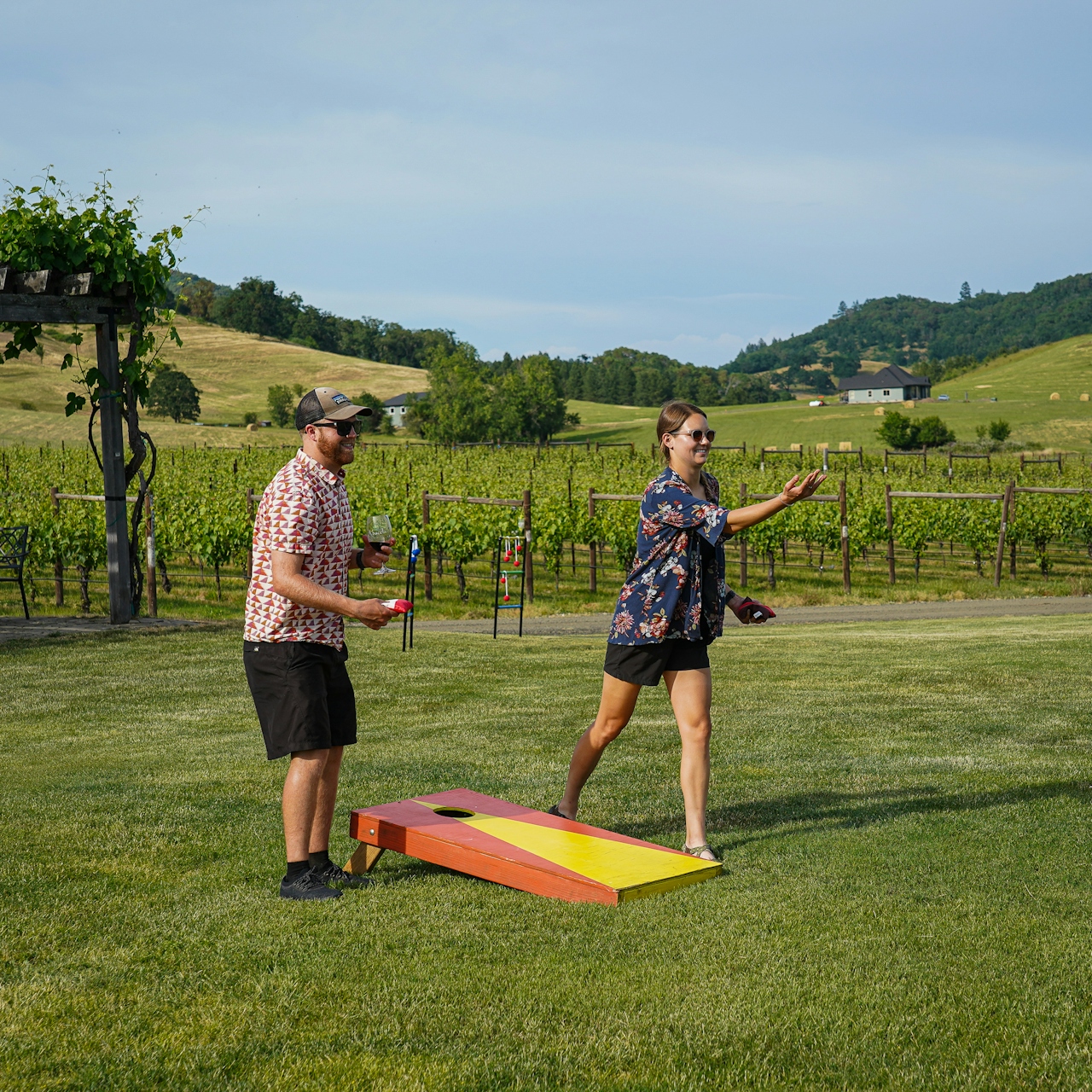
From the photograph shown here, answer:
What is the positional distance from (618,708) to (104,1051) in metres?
2.17

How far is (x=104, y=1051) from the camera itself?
2.62 meters

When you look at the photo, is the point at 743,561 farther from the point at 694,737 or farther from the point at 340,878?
the point at 340,878

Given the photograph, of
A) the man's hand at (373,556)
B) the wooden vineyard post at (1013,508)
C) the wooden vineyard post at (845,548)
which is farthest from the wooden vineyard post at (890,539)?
the man's hand at (373,556)

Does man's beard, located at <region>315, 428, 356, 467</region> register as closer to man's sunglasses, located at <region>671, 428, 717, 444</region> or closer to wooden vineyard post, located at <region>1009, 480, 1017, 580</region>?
man's sunglasses, located at <region>671, 428, 717, 444</region>

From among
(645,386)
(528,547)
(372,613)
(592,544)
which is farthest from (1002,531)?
(645,386)

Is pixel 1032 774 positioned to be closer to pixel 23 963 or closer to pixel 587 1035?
pixel 587 1035

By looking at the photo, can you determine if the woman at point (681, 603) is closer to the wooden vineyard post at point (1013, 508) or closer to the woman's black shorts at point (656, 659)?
the woman's black shorts at point (656, 659)

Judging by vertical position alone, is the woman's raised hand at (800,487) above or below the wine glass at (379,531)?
above

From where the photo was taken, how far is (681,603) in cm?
413

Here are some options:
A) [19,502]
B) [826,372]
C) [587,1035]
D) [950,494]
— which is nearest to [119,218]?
[587,1035]

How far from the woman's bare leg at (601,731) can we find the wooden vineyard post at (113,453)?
6660 mm

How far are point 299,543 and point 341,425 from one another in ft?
1.35

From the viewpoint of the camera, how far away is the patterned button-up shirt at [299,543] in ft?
12.0

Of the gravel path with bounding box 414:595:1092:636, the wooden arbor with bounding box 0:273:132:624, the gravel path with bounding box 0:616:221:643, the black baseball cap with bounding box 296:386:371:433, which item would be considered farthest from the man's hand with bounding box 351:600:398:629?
the gravel path with bounding box 414:595:1092:636
